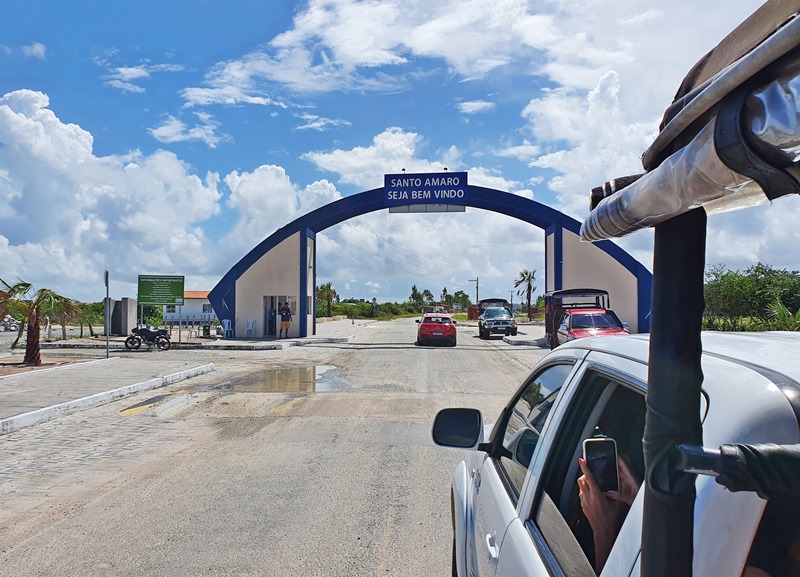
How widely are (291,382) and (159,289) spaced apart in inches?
723

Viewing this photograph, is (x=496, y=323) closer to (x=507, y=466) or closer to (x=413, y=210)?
(x=413, y=210)

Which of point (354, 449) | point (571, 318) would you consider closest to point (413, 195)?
point (571, 318)

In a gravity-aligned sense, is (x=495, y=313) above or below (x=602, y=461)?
above

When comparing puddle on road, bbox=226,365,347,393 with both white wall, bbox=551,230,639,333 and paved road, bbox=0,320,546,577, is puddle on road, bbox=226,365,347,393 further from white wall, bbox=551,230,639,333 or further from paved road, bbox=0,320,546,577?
white wall, bbox=551,230,639,333

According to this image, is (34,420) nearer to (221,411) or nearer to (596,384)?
(221,411)

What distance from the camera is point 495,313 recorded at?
38.1m

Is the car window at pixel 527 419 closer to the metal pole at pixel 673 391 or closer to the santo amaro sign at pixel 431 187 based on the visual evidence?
the metal pole at pixel 673 391

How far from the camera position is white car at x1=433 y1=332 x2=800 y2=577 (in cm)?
130

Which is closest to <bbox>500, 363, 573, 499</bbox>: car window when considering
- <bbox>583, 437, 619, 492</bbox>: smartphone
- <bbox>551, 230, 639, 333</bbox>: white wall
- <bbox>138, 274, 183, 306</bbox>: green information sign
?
<bbox>583, 437, 619, 492</bbox>: smartphone

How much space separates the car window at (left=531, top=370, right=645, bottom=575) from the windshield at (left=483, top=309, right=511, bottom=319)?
1398 inches

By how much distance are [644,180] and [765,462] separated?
59cm

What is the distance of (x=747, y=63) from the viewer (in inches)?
40.5

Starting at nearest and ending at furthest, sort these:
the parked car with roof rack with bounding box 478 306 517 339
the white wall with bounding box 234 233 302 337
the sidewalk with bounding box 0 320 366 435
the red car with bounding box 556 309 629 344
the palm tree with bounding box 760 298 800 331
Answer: the sidewalk with bounding box 0 320 366 435, the palm tree with bounding box 760 298 800 331, the red car with bounding box 556 309 629 344, the white wall with bounding box 234 233 302 337, the parked car with roof rack with bounding box 478 306 517 339

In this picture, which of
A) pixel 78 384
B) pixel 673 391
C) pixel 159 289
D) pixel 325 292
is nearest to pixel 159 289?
pixel 159 289
